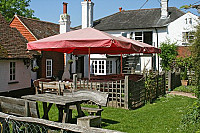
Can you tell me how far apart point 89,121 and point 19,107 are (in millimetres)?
1794

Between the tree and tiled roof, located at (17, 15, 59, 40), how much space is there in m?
13.4

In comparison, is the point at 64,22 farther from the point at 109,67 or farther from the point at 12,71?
the point at 109,67

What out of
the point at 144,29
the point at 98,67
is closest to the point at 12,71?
the point at 98,67

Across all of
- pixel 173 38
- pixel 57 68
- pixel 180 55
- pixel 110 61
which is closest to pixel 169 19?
pixel 173 38

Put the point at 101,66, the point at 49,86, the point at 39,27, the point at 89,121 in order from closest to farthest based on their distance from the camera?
the point at 89,121 → the point at 49,86 → the point at 39,27 → the point at 101,66

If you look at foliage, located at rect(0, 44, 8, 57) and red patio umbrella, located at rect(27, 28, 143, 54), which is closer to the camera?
red patio umbrella, located at rect(27, 28, 143, 54)

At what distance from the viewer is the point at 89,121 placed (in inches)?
219

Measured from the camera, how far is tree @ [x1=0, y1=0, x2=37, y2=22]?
3428 centimetres

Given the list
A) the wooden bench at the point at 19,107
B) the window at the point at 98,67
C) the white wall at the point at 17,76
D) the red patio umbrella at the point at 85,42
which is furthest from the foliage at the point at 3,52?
the window at the point at 98,67

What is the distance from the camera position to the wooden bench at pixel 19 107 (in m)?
5.63

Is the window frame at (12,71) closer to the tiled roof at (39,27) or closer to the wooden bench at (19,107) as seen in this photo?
the tiled roof at (39,27)

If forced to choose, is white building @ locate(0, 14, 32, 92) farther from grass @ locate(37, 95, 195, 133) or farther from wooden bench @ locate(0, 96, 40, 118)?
wooden bench @ locate(0, 96, 40, 118)

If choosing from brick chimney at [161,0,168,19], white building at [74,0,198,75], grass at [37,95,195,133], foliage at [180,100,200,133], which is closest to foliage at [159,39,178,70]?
white building at [74,0,198,75]

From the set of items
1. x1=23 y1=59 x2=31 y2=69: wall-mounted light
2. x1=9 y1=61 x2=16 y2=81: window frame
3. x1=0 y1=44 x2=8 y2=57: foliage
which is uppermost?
x1=0 y1=44 x2=8 y2=57: foliage
